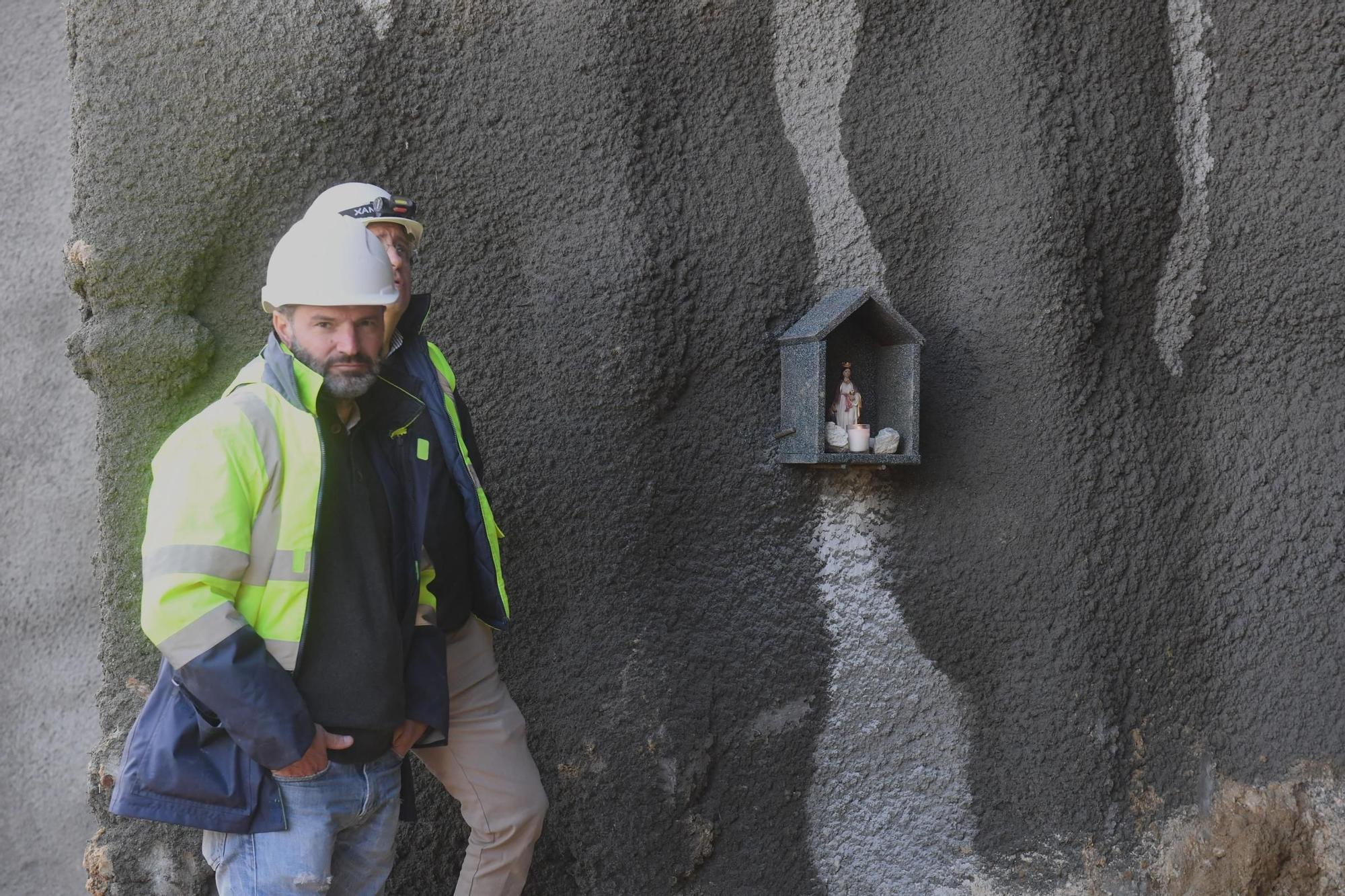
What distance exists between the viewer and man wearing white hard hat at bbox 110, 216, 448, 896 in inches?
64.7

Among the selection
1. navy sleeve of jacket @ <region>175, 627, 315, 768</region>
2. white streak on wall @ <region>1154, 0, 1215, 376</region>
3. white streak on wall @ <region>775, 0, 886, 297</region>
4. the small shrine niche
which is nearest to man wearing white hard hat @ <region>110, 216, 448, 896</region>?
navy sleeve of jacket @ <region>175, 627, 315, 768</region>

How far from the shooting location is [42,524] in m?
4.28

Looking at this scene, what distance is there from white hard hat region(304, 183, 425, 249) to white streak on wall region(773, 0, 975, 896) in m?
1.07

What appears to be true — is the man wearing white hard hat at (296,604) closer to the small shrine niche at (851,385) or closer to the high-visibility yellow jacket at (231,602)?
the high-visibility yellow jacket at (231,602)

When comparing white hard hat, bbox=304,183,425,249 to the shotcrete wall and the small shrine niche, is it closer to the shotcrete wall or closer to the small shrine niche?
the shotcrete wall

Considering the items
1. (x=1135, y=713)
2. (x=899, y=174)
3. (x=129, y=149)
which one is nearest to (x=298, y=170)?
(x=129, y=149)

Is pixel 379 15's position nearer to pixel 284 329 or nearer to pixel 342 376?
pixel 284 329

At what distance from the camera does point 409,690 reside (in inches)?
75.4

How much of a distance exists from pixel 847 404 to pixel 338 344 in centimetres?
126

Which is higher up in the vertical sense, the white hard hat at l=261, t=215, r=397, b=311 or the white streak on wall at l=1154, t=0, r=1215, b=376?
the white streak on wall at l=1154, t=0, r=1215, b=376

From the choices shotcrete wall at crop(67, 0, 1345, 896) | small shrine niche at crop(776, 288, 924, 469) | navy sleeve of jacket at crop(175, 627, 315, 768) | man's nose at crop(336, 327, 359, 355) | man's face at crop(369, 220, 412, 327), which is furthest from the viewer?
shotcrete wall at crop(67, 0, 1345, 896)

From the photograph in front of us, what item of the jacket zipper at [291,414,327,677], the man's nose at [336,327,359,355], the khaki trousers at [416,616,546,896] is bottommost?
the khaki trousers at [416,616,546,896]

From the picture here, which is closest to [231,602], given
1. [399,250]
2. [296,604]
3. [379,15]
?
[296,604]

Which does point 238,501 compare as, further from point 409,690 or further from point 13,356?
point 13,356
